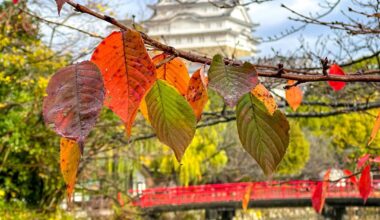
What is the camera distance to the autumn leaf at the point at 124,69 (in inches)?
19.3

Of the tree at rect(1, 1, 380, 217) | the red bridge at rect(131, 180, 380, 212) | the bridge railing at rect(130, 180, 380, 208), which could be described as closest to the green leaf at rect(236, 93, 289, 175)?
the tree at rect(1, 1, 380, 217)

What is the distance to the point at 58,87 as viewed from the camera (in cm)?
47

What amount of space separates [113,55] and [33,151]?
5.70 m

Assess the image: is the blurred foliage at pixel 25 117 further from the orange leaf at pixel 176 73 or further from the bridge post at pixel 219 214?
the bridge post at pixel 219 214

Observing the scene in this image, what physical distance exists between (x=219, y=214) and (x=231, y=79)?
568 inches

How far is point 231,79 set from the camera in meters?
0.53

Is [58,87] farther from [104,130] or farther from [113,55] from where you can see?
[104,130]

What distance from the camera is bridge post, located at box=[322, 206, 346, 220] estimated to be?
13805 millimetres

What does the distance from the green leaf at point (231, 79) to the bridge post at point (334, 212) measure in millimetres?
13764

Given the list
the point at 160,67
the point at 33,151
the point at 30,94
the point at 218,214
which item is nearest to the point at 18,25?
the point at 30,94

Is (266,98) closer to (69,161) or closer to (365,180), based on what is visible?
(69,161)

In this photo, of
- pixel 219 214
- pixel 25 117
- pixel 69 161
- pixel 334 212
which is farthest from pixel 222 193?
pixel 69 161

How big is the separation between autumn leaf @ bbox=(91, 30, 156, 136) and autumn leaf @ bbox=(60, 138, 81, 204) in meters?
0.06

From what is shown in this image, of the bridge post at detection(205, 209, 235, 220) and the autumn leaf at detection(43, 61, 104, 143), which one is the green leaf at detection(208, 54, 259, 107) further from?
the bridge post at detection(205, 209, 235, 220)
